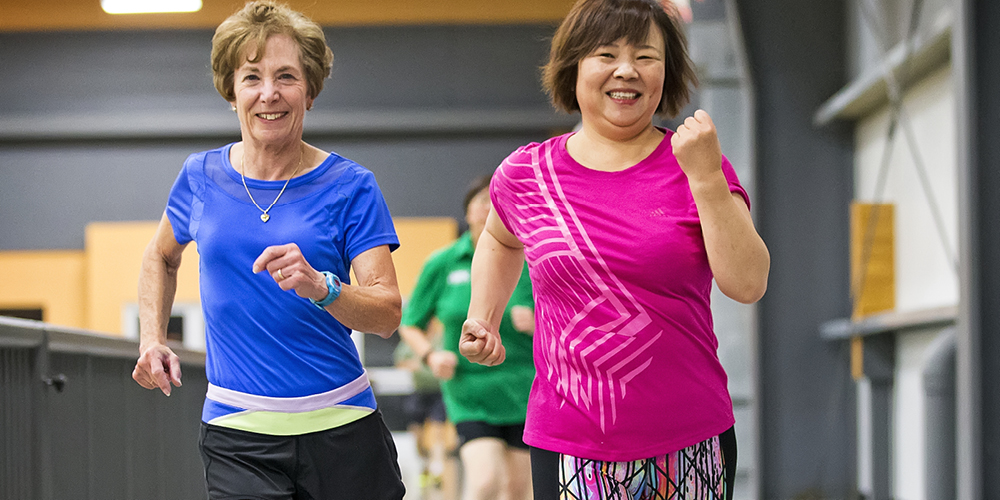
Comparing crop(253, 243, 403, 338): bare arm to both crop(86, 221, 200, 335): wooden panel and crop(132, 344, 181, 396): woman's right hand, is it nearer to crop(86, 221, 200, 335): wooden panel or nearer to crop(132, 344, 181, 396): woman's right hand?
crop(132, 344, 181, 396): woman's right hand

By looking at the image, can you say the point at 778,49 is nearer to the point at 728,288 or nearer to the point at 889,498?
the point at 889,498

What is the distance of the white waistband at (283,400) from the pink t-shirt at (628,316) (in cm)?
46

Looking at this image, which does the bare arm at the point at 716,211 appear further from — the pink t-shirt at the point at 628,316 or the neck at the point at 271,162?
the neck at the point at 271,162

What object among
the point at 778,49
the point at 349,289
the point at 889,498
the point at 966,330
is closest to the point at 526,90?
the point at 778,49

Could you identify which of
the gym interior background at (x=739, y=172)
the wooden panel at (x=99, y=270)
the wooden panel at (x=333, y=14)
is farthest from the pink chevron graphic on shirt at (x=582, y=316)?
the wooden panel at (x=333, y=14)

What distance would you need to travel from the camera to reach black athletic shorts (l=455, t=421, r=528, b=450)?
426 cm

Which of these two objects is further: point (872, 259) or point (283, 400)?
point (872, 259)

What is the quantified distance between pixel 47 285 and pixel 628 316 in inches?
457

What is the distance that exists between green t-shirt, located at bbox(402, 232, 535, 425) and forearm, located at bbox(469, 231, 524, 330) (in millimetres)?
1900

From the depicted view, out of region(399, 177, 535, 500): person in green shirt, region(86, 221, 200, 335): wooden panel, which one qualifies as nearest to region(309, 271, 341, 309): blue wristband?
region(399, 177, 535, 500): person in green shirt

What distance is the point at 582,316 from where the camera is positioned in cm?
183

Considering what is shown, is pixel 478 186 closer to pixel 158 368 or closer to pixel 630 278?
pixel 158 368

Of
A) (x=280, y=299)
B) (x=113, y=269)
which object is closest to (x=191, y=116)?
(x=113, y=269)

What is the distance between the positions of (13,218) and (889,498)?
9980mm
